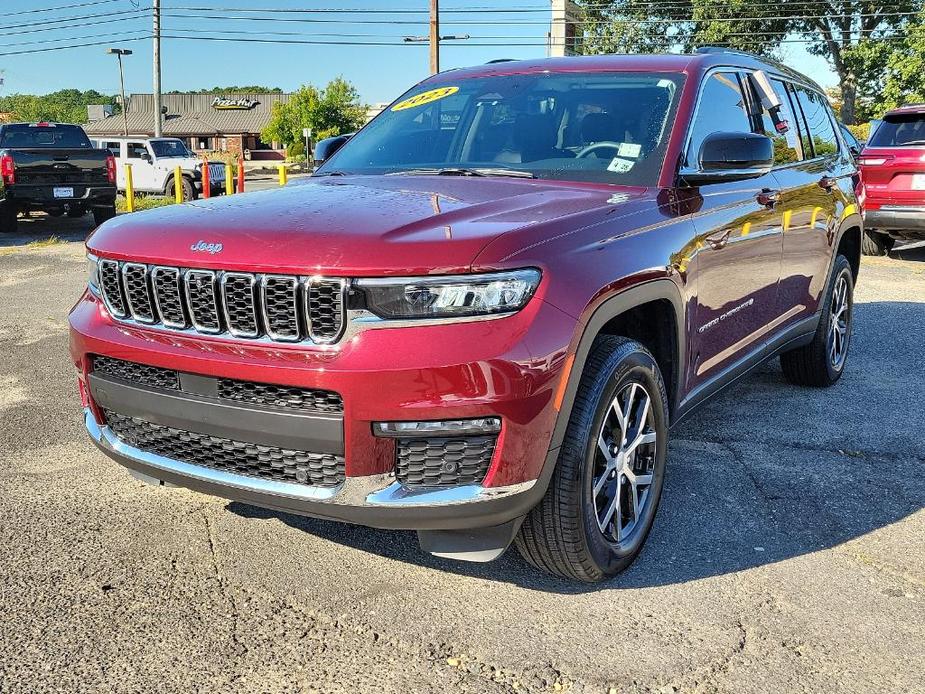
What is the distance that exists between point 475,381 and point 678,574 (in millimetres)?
1246

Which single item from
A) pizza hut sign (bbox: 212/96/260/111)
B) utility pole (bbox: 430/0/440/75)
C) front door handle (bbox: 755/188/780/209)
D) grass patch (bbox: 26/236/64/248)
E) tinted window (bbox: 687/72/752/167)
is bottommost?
grass patch (bbox: 26/236/64/248)

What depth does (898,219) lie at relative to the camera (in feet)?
34.3

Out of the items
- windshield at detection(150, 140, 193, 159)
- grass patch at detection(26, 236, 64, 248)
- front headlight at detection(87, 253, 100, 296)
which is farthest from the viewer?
windshield at detection(150, 140, 193, 159)

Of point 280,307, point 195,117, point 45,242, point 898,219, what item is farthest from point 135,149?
point 195,117

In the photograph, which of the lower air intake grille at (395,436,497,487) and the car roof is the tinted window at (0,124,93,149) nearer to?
the car roof

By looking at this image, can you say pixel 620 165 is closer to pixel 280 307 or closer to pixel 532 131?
pixel 532 131

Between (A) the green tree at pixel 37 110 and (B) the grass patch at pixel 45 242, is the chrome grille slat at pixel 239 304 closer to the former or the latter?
(B) the grass patch at pixel 45 242

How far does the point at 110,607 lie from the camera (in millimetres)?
2920

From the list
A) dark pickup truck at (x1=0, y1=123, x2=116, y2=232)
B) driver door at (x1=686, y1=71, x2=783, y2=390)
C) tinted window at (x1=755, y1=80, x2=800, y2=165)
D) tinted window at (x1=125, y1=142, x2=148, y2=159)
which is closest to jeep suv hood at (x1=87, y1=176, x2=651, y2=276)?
driver door at (x1=686, y1=71, x2=783, y2=390)

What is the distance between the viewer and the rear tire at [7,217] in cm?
1408

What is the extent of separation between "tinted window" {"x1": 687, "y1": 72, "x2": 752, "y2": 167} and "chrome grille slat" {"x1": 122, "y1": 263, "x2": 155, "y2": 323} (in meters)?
2.14

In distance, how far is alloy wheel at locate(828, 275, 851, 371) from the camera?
5.62 meters

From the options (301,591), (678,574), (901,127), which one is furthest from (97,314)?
(901,127)

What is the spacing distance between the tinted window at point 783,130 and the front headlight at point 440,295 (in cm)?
259
